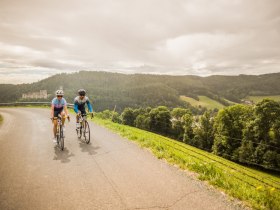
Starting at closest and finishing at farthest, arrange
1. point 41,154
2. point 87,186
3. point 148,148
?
point 87,186 → point 41,154 → point 148,148

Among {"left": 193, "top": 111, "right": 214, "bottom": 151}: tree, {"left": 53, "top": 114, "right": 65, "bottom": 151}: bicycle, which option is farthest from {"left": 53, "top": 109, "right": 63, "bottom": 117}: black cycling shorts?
{"left": 193, "top": 111, "right": 214, "bottom": 151}: tree

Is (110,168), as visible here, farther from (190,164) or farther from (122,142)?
(122,142)

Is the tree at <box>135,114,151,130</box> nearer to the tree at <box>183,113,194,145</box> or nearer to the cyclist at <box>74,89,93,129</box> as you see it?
the tree at <box>183,113,194,145</box>

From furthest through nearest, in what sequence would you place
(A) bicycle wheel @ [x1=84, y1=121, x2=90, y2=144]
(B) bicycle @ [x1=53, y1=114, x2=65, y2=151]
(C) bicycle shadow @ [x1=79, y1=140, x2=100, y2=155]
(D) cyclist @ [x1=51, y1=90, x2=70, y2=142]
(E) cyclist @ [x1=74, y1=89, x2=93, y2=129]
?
1. (A) bicycle wheel @ [x1=84, y1=121, x2=90, y2=144]
2. (E) cyclist @ [x1=74, y1=89, x2=93, y2=129]
3. (D) cyclist @ [x1=51, y1=90, x2=70, y2=142]
4. (B) bicycle @ [x1=53, y1=114, x2=65, y2=151]
5. (C) bicycle shadow @ [x1=79, y1=140, x2=100, y2=155]

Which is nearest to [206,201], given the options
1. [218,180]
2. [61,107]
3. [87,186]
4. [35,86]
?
[218,180]

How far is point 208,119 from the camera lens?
52844 mm

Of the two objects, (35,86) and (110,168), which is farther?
(35,86)

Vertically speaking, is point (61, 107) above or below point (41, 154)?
above

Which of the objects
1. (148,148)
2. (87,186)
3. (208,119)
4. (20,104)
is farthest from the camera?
(208,119)

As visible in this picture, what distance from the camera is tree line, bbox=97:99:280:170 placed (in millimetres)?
34250

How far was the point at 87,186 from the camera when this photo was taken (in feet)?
18.1

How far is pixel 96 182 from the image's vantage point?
5734mm

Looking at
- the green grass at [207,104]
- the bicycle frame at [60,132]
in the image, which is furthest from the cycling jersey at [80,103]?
the green grass at [207,104]

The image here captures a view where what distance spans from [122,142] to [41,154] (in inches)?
157
